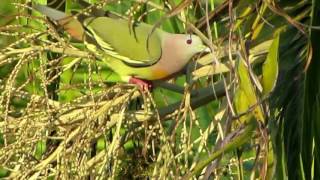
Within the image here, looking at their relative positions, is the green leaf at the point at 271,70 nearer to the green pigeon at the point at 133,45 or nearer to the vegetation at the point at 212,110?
the vegetation at the point at 212,110

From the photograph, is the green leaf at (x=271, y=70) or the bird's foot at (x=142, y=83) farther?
the bird's foot at (x=142, y=83)

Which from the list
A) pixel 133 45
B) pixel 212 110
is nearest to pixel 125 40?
pixel 133 45

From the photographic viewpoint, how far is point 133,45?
1.06 m

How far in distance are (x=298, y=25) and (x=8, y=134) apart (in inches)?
20.0

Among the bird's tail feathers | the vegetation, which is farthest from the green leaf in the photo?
the bird's tail feathers

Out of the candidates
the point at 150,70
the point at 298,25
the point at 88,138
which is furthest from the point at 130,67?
the point at 298,25

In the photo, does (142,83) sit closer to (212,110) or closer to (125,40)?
(125,40)

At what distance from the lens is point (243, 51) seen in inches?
31.1

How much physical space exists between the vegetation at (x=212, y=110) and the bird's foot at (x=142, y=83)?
13 mm

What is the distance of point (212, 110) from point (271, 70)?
539 mm

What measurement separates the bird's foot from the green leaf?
0.28 meters

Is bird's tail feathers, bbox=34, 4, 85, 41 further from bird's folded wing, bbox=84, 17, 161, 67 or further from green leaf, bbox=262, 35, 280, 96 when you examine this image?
green leaf, bbox=262, 35, 280, 96

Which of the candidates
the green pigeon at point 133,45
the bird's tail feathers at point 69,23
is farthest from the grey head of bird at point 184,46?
the bird's tail feathers at point 69,23

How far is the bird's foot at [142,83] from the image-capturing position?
1.03 m
